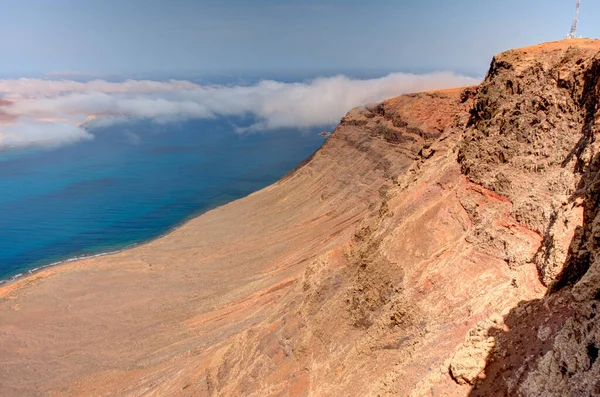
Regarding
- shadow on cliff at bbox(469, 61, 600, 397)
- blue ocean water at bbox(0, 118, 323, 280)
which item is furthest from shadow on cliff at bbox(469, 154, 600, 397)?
blue ocean water at bbox(0, 118, 323, 280)

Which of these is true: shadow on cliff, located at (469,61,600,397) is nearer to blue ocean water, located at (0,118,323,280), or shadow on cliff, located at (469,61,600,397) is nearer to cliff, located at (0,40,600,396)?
cliff, located at (0,40,600,396)

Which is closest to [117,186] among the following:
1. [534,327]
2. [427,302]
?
[427,302]

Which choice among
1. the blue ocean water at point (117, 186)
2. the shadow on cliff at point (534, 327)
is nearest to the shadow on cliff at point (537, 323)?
the shadow on cliff at point (534, 327)

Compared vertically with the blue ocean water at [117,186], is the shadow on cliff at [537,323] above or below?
above

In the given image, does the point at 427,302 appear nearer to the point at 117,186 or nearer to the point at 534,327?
the point at 534,327

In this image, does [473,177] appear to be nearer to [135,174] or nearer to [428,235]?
[428,235]

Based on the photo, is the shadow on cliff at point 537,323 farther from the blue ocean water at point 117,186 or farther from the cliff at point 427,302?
the blue ocean water at point 117,186
